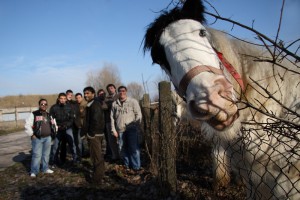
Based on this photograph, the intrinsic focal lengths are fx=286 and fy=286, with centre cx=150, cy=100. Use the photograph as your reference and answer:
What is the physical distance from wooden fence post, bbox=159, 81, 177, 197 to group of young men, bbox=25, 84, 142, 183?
2162mm

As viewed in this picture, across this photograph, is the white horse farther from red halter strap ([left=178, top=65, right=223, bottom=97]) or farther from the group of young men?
the group of young men

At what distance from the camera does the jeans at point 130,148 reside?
24.4ft

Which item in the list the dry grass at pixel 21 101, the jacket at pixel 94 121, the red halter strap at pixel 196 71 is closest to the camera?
the red halter strap at pixel 196 71

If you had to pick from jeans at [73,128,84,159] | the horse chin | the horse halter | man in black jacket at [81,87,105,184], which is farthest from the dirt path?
the horse chin

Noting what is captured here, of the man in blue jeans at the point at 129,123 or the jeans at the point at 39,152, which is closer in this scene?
the man in blue jeans at the point at 129,123

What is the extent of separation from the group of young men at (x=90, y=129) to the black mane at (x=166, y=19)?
4289 mm

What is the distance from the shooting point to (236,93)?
219 cm

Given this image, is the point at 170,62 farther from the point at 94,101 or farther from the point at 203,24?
the point at 94,101

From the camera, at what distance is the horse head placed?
1.92 metres

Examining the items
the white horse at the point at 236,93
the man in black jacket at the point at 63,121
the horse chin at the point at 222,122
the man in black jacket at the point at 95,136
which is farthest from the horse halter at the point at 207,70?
the man in black jacket at the point at 63,121

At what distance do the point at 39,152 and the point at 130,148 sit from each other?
2632 mm

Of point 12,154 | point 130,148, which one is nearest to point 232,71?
point 130,148

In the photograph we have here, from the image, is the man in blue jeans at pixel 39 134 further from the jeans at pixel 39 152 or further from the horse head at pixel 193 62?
the horse head at pixel 193 62

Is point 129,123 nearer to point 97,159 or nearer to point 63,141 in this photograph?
point 97,159
